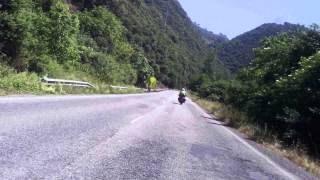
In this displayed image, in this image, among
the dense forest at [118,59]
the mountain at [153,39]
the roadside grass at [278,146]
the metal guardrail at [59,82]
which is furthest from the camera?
the mountain at [153,39]

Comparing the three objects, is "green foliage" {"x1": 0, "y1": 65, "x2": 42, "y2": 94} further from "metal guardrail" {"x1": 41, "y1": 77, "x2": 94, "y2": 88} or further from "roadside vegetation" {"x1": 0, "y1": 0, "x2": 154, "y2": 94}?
"metal guardrail" {"x1": 41, "y1": 77, "x2": 94, "y2": 88}

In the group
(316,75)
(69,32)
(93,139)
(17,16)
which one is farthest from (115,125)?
(69,32)

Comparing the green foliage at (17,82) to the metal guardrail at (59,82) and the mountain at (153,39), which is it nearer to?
the metal guardrail at (59,82)

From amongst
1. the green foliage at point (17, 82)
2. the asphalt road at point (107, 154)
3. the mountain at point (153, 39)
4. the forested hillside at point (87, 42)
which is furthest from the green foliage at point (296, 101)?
the mountain at point (153, 39)

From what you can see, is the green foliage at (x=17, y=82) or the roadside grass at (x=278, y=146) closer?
Result: the roadside grass at (x=278, y=146)

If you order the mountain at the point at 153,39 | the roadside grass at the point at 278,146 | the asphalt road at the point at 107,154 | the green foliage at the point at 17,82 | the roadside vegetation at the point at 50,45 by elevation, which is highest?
the mountain at the point at 153,39

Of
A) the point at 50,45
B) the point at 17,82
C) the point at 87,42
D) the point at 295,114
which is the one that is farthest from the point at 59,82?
the point at 87,42

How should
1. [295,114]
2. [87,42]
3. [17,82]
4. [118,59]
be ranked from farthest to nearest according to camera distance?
1. [118,59]
2. [87,42]
3. [17,82]
4. [295,114]

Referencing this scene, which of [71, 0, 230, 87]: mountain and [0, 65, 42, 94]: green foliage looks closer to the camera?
[0, 65, 42, 94]: green foliage

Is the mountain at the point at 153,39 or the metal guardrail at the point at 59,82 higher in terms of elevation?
the mountain at the point at 153,39

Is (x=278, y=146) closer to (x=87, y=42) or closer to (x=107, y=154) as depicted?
(x=107, y=154)

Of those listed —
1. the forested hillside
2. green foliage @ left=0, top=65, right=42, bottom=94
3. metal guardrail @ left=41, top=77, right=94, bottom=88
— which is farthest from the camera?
the forested hillside

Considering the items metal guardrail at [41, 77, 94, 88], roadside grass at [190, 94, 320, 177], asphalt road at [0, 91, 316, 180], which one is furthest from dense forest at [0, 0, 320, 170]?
asphalt road at [0, 91, 316, 180]

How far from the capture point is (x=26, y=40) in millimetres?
28000
